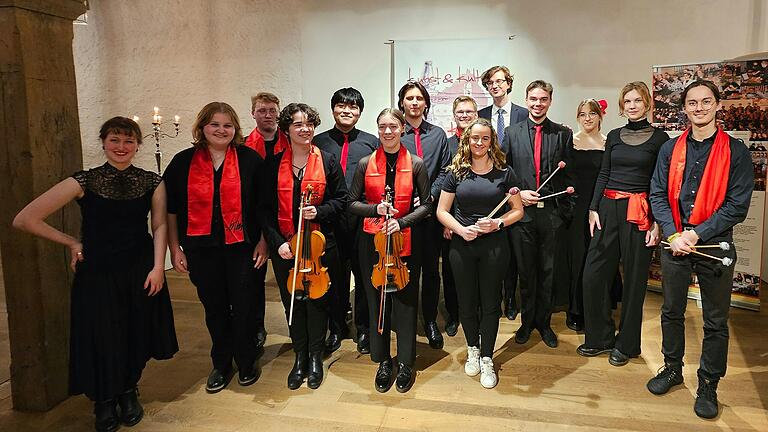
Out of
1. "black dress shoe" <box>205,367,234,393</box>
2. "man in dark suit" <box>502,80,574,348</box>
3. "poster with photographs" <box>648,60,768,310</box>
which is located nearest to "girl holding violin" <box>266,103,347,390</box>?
"black dress shoe" <box>205,367,234,393</box>

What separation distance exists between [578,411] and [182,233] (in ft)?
7.38

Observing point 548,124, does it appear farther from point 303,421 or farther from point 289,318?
point 303,421

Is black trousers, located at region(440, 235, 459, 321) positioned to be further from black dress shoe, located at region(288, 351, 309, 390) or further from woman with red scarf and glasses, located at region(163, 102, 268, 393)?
woman with red scarf and glasses, located at region(163, 102, 268, 393)

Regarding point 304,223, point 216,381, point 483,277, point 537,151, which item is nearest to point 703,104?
point 537,151

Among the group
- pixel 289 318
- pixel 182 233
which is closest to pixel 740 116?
pixel 289 318

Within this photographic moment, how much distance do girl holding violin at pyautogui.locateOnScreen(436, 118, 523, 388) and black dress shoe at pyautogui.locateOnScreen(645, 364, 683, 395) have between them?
863 millimetres

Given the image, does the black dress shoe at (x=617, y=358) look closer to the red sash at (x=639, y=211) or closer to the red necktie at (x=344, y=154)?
the red sash at (x=639, y=211)

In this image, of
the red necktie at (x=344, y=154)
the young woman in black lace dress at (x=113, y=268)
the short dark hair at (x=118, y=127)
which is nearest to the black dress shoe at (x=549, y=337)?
the red necktie at (x=344, y=154)

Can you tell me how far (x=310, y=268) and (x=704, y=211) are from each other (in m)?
2.00

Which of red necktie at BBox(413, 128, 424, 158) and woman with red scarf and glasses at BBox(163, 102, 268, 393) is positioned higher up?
red necktie at BBox(413, 128, 424, 158)

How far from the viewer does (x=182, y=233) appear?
281 cm

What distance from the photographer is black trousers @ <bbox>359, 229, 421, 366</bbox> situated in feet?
9.56

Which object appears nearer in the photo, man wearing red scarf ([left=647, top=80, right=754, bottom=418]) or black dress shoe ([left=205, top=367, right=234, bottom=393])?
man wearing red scarf ([left=647, top=80, right=754, bottom=418])

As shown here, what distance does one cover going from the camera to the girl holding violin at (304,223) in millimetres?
2787
